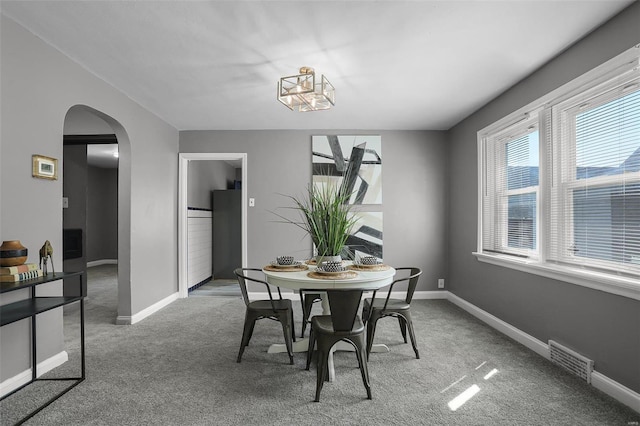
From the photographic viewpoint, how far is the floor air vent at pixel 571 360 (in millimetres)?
2273

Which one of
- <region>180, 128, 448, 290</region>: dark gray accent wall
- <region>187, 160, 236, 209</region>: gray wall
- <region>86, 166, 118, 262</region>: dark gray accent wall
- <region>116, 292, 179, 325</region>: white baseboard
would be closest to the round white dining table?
<region>116, 292, 179, 325</region>: white baseboard

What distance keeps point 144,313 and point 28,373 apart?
5.08 ft

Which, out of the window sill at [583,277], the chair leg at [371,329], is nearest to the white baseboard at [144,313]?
the chair leg at [371,329]

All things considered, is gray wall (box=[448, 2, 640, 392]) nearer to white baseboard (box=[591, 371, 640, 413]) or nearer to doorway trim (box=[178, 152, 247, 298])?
white baseboard (box=[591, 371, 640, 413])

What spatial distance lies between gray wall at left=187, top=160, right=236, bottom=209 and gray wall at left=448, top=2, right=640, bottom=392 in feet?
13.4

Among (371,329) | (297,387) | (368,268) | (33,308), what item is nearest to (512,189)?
(368,268)

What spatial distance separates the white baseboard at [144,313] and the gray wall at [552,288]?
3.97m

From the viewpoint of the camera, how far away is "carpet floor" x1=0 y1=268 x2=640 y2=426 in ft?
6.23

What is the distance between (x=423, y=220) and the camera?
4.82m

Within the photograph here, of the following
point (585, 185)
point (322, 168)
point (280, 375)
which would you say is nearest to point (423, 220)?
point (322, 168)

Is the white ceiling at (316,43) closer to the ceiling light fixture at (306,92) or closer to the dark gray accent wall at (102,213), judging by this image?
the ceiling light fixture at (306,92)

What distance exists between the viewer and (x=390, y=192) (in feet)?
15.8

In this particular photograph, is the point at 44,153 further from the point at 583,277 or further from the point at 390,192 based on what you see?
the point at 583,277

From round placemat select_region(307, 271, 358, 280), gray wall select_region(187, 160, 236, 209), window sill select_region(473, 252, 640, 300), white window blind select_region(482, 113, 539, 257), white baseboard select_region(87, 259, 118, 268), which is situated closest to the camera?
window sill select_region(473, 252, 640, 300)
